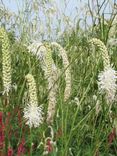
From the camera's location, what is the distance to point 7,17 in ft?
18.2

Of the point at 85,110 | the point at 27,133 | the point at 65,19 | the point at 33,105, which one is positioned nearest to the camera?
the point at 33,105

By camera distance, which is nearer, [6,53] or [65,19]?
[6,53]

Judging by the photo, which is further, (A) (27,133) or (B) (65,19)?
(B) (65,19)

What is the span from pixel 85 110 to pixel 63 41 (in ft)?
7.53

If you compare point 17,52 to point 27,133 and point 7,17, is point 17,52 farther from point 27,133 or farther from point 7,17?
point 27,133

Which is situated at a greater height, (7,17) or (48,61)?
(7,17)

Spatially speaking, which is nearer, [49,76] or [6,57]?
[6,57]

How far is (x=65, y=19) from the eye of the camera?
4906 mm

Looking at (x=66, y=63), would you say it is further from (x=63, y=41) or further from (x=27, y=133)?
(x=63, y=41)

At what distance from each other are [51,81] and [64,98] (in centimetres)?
10

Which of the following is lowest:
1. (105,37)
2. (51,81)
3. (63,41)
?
(51,81)

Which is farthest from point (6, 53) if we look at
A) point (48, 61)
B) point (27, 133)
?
point (27, 133)

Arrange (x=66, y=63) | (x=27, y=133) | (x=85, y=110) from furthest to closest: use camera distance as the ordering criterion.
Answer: (x=85, y=110) < (x=27, y=133) < (x=66, y=63)

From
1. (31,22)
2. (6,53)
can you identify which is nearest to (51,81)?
(6,53)
